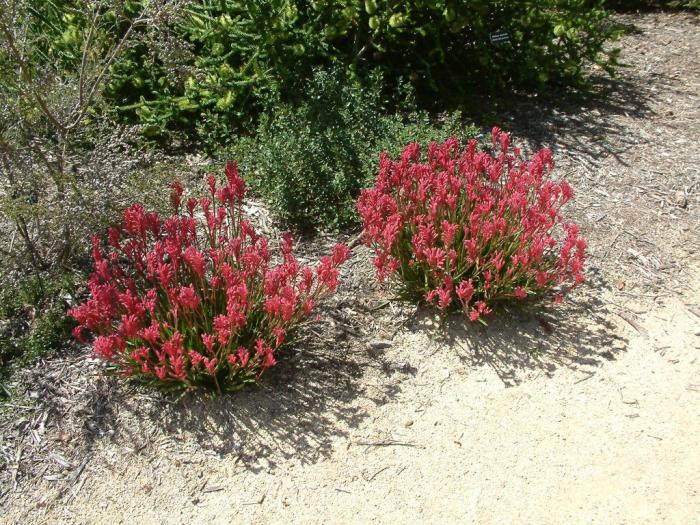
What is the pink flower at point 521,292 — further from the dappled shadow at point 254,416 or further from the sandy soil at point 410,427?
the dappled shadow at point 254,416

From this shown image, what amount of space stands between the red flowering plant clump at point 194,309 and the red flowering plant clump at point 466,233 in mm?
538

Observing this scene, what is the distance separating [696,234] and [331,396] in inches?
113

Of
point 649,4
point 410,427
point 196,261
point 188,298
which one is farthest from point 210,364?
point 649,4

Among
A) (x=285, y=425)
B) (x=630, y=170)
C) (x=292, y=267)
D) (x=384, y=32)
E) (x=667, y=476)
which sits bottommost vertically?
(x=667, y=476)

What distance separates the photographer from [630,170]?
5465mm

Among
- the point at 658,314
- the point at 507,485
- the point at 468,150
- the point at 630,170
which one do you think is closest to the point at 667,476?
the point at 507,485

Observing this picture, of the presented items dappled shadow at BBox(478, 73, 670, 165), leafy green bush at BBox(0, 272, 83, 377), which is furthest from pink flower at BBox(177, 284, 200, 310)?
dappled shadow at BBox(478, 73, 670, 165)

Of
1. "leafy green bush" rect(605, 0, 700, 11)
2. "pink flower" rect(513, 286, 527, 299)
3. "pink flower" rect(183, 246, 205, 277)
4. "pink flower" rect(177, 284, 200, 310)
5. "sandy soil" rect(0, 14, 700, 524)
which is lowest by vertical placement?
"sandy soil" rect(0, 14, 700, 524)

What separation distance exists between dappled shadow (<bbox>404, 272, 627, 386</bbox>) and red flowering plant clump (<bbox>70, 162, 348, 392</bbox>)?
85cm

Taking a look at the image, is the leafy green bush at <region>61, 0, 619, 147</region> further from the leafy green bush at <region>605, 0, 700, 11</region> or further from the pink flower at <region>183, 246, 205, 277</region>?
the leafy green bush at <region>605, 0, 700, 11</region>

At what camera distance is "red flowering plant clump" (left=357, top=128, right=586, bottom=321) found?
12.5 ft

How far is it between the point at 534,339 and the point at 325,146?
6.50 ft

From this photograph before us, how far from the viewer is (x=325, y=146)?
5055mm

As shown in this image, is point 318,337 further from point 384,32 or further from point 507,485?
point 384,32
